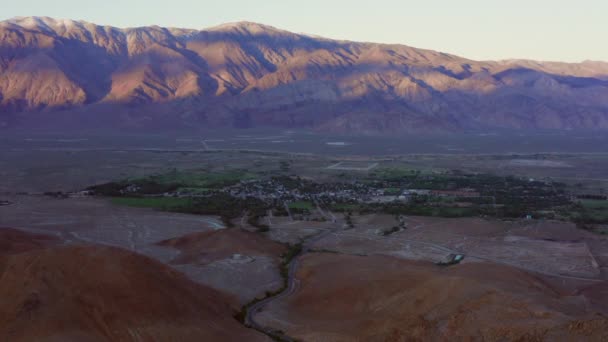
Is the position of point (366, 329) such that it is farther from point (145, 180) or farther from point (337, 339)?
point (145, 180)

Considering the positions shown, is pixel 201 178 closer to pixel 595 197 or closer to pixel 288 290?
pixel 595 197

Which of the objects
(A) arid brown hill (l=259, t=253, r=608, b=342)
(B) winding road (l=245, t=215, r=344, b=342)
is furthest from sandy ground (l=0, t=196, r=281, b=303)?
(A) arid brown hill (l=259, t=253, r=608, b=342)

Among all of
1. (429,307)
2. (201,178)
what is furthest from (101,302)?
(201,178)

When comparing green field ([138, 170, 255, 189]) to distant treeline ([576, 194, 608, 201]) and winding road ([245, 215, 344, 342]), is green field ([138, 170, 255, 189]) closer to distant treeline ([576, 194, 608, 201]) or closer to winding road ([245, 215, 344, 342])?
winding road ([245, 215, 344, 342])

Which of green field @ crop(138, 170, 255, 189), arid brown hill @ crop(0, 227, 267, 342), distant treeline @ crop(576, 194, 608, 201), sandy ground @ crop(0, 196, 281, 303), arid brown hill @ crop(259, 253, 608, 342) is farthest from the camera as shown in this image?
green field @ crop(138, 170, 255, 189)

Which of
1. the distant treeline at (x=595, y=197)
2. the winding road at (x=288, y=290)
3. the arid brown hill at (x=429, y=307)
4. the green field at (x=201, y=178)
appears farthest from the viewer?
the green field at (x=201, y=178)

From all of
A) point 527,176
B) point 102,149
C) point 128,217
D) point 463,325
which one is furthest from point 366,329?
point 102,149

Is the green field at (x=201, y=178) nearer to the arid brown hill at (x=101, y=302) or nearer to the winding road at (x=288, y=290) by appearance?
the winding road at (x=288, y=290)

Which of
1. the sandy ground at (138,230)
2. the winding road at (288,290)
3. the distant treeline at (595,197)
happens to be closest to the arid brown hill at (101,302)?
the winding road at (288,290)
